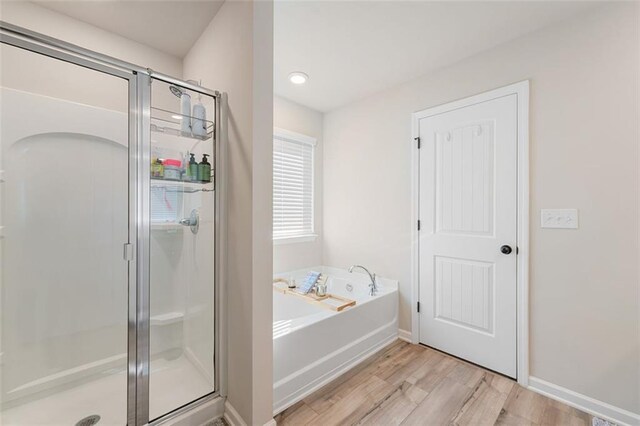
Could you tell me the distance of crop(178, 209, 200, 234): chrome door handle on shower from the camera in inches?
66.2

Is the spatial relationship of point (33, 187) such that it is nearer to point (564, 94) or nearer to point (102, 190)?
point (102, 190)

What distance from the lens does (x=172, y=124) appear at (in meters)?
1.57

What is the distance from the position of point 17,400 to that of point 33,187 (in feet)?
3.98

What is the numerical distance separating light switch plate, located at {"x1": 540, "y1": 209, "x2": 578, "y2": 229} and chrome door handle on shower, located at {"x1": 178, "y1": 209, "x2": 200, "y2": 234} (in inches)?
89.3

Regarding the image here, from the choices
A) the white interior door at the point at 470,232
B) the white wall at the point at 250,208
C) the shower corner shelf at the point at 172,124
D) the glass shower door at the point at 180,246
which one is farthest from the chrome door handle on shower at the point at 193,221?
the white interior door at the point at 470,232

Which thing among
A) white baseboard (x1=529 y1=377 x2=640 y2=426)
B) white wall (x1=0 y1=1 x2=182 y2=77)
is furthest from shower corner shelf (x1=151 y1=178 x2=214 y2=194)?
white baseboard (x1=529 y1=377 x2=640 y2=426)

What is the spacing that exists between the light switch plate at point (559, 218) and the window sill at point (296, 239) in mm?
2109

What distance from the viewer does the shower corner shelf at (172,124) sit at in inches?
58.3

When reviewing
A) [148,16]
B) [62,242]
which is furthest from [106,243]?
[148,16]

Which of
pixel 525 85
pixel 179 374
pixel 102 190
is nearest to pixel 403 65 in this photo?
pixel 525 85

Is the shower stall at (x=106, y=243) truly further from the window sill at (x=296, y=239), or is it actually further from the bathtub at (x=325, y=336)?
the window sill at (x=296, y=239)

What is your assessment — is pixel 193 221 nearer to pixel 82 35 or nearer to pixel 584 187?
pixel 82 35

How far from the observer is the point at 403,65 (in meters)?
2.28

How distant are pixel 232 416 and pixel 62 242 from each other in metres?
1.50
